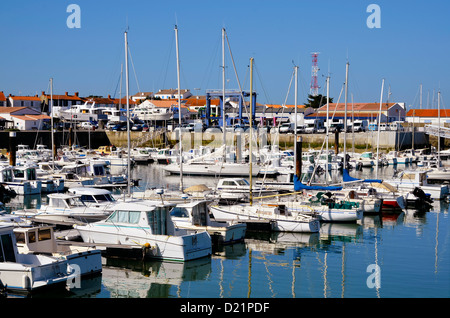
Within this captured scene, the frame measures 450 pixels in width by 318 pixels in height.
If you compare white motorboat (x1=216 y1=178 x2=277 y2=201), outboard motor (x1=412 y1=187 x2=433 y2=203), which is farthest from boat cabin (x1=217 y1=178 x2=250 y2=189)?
outboard motor (x1=412 y1=187 x2=433 y2=203)

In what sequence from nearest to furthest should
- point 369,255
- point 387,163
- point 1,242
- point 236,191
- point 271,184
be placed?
point 1,242
point 369,255
point 236,191
point 271,184
point 387,163

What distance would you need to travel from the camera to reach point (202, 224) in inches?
911

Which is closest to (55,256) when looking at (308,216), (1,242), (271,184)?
(1,242)

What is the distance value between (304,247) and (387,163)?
44.0m

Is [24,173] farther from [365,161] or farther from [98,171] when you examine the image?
[365,161]

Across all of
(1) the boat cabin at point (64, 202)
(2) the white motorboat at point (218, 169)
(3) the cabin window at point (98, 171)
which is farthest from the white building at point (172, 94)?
(1) the boat cabin at point (64, 202)

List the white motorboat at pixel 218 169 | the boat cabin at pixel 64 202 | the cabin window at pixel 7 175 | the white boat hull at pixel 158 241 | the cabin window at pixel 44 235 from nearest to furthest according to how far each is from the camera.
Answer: the cabin window at pixel 44 235 → the white boat hull at pixel 158 241 → the boat cabin at pixel 64 202 → the cabin window at pixel 7 175 → the white motorboat at pixel 218 169

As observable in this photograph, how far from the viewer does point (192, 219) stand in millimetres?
22766

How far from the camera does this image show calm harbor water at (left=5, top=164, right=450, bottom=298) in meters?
17.3

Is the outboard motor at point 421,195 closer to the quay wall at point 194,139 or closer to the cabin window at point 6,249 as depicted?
the cabin window at point 6,249

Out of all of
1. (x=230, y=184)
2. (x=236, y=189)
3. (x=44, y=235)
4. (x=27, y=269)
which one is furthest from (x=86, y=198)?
(x=27, y=269)

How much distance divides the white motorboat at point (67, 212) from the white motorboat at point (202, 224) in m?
3.75

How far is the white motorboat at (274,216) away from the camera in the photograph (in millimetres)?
25266
